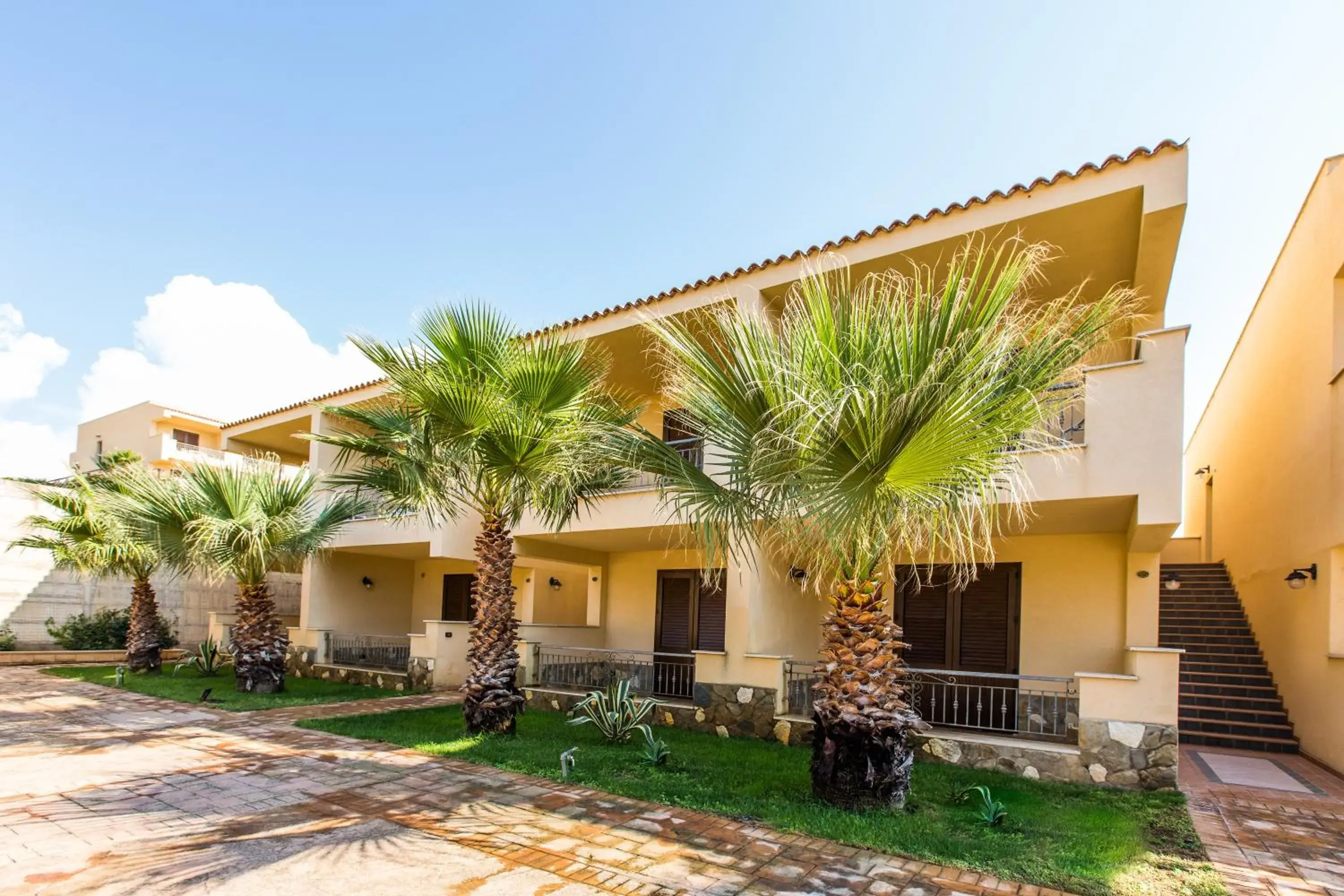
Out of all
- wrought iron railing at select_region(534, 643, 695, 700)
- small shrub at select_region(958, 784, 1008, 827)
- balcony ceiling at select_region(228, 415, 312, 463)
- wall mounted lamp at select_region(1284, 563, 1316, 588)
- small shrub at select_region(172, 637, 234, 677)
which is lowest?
small shrub at select_region(172, 637, 234, 677)

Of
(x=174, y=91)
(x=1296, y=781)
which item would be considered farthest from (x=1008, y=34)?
(x=174, y=91)

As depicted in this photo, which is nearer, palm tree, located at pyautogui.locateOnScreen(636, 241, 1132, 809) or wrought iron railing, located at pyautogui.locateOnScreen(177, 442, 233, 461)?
palm tree, located at pyautogui.locateOnScreen(636, 241, 1132, 809)

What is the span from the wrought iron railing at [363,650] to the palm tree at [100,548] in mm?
4232

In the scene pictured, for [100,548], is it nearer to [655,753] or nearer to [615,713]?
[615,713]

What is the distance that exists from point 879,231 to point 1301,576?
774 centimetres

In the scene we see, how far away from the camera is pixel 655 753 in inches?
335

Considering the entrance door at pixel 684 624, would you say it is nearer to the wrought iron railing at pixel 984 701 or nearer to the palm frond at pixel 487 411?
the wrought iron railing at pixel 984 701

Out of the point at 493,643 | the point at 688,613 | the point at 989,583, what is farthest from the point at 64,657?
the point at 989,583

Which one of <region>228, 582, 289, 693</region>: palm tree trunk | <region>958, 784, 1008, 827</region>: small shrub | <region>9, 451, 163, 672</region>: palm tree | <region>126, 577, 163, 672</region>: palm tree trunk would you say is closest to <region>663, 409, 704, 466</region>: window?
<region>958, 784, 1008, 827</region>: small shrub

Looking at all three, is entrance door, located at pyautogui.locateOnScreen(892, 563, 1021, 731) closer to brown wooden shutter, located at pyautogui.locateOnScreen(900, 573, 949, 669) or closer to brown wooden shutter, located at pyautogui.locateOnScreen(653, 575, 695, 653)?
brown wooden shutter, located at pyautogui.locateOnScreen(900, 573, 949, 669)

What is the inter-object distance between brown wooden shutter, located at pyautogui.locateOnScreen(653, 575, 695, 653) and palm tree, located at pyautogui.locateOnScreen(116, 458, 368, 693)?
650 centimetres

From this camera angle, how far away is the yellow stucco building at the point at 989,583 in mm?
8250

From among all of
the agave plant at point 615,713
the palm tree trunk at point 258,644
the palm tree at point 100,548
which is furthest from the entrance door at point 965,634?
the palm tree at point 100,548

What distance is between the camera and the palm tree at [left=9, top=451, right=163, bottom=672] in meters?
16.8
